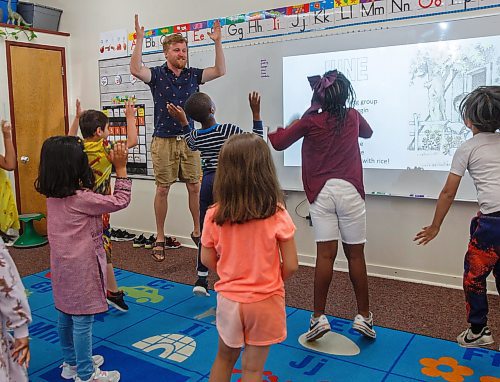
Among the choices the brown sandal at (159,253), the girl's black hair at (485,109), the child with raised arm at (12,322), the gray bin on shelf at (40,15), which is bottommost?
the brown sandal at (159,253)

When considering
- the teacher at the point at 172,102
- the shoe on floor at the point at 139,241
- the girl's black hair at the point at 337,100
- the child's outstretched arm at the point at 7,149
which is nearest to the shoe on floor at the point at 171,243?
the shoe on floor at the point at 139,241

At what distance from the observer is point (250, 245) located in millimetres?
1592

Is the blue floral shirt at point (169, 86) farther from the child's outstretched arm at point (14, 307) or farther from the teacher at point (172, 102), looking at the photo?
the child's outstretched arm at point (14, 307)

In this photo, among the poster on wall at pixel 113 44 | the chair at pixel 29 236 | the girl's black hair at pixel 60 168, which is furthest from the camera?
the poster on wall at pixel 113 44

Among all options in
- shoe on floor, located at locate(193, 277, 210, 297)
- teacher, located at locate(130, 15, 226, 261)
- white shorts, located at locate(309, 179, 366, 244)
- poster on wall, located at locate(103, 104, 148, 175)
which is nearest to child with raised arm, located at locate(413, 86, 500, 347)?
white shorts, located at locate(309, 179, 366, 244)

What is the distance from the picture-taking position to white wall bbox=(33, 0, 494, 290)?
3.33 metres

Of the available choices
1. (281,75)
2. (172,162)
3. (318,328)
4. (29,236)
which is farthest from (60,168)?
(29,236)

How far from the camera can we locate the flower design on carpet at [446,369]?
7.02 feet

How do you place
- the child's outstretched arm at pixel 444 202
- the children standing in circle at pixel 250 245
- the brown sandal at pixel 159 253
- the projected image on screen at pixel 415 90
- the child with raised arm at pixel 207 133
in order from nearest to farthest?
the children standing in circle at pixel 250 245, the child's outstretched arm at pixel 444 202, the child with raised arm at pixel 207 133, the projected image on screen at pixel 415 90, the brown sandal at pixel 159 253

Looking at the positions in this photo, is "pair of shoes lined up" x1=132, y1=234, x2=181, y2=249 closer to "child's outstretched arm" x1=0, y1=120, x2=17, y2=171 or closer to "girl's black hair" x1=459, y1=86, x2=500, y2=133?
"child's outstretched arm" x1=0, y1=120, x2=17, y2=171

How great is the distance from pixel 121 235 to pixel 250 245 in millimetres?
3466

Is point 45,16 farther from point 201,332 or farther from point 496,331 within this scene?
point 496,331

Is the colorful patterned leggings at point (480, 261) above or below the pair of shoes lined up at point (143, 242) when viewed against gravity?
above

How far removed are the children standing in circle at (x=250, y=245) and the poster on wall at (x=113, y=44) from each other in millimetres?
3531
